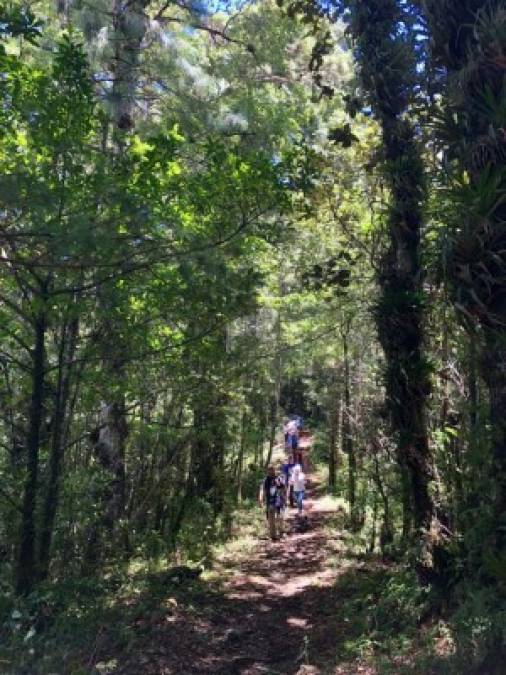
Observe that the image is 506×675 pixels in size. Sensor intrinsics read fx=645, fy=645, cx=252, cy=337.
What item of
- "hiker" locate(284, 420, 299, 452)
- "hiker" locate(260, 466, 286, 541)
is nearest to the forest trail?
"hiker" locate(260, 466, 286, 541)

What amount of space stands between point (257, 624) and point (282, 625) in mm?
298

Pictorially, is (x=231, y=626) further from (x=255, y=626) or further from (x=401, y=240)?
(x=401, y=240)

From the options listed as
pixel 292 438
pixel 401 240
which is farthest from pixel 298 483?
pixel 401 240

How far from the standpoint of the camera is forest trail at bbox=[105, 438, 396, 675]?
620 cm

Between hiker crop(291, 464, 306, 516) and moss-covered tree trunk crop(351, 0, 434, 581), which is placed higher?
moss-covered tree trunk crop(351, 0, 434, 581)

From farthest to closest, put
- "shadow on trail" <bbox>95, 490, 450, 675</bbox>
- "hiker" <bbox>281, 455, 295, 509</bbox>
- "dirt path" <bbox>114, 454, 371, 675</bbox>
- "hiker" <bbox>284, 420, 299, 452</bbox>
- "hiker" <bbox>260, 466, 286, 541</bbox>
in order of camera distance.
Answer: "hiker" <bbox>284, 420, 299, 452</bbox>, "hiker" <bbox>281, 455, 295, 509</bbox>, "hiker" <bbox>260, 466, 286, 541</bbox>, "dirt path" <bbox>114, 454, 371, 675</bbox>, "shadow on trail" <bbox>95, 490, 450, 675</bbox>

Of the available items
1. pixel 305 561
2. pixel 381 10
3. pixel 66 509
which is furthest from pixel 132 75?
pixel 305 561

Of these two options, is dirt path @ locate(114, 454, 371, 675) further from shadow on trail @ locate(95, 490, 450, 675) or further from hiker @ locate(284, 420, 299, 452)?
hiker @ locate(284, 420, 299, 452)

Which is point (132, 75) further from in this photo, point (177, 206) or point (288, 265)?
point (288, 265)

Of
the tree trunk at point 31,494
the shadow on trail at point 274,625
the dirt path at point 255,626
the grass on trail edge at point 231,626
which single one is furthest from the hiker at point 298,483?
the tree trunk at point 31,494

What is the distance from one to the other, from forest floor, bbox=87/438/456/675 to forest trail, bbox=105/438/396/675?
0.01 metres

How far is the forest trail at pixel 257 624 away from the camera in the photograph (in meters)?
6.20

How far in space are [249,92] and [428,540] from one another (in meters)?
8.40

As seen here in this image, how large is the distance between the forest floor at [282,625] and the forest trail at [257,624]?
0.5 inches
